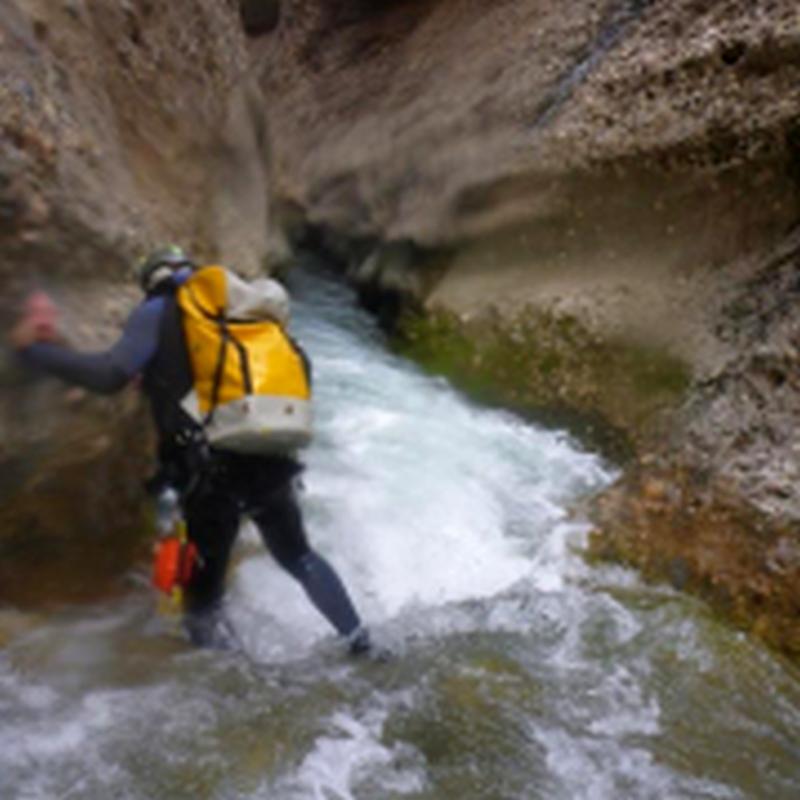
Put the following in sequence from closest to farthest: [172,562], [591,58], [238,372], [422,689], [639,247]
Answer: [238,372], [172,562], [422,689], [639,247], [591,58]

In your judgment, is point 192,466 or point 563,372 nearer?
point 192,466

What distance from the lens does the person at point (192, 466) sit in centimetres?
336

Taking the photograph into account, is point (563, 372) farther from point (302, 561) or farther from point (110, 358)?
point (110, 358)

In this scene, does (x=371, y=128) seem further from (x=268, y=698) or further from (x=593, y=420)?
(x=268, y=698)

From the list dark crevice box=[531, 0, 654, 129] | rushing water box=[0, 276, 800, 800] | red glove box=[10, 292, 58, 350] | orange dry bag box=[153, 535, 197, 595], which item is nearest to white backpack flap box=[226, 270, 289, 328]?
red glove box=[10, 292, 58, 350]

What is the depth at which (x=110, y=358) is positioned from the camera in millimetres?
3404

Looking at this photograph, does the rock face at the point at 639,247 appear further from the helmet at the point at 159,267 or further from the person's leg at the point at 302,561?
the helmet at the point at 159,267

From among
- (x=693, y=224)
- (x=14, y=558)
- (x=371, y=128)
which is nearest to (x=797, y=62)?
(x=693, y=224)

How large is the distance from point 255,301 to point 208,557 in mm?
1283

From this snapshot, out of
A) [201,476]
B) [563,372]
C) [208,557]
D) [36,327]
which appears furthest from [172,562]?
[563,372]

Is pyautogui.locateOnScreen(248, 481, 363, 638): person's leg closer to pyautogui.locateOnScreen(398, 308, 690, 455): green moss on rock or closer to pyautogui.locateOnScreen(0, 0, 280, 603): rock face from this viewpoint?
pyautogui.locateOnScreen(0, 0, 280, 603): rock face

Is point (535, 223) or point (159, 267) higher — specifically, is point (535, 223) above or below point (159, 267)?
below

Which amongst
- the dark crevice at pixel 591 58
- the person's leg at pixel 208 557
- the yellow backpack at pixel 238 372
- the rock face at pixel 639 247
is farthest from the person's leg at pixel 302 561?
the dark crevice at pixel 591 58

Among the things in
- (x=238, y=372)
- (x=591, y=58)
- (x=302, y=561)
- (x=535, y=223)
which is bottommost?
(x=302, y=561)
